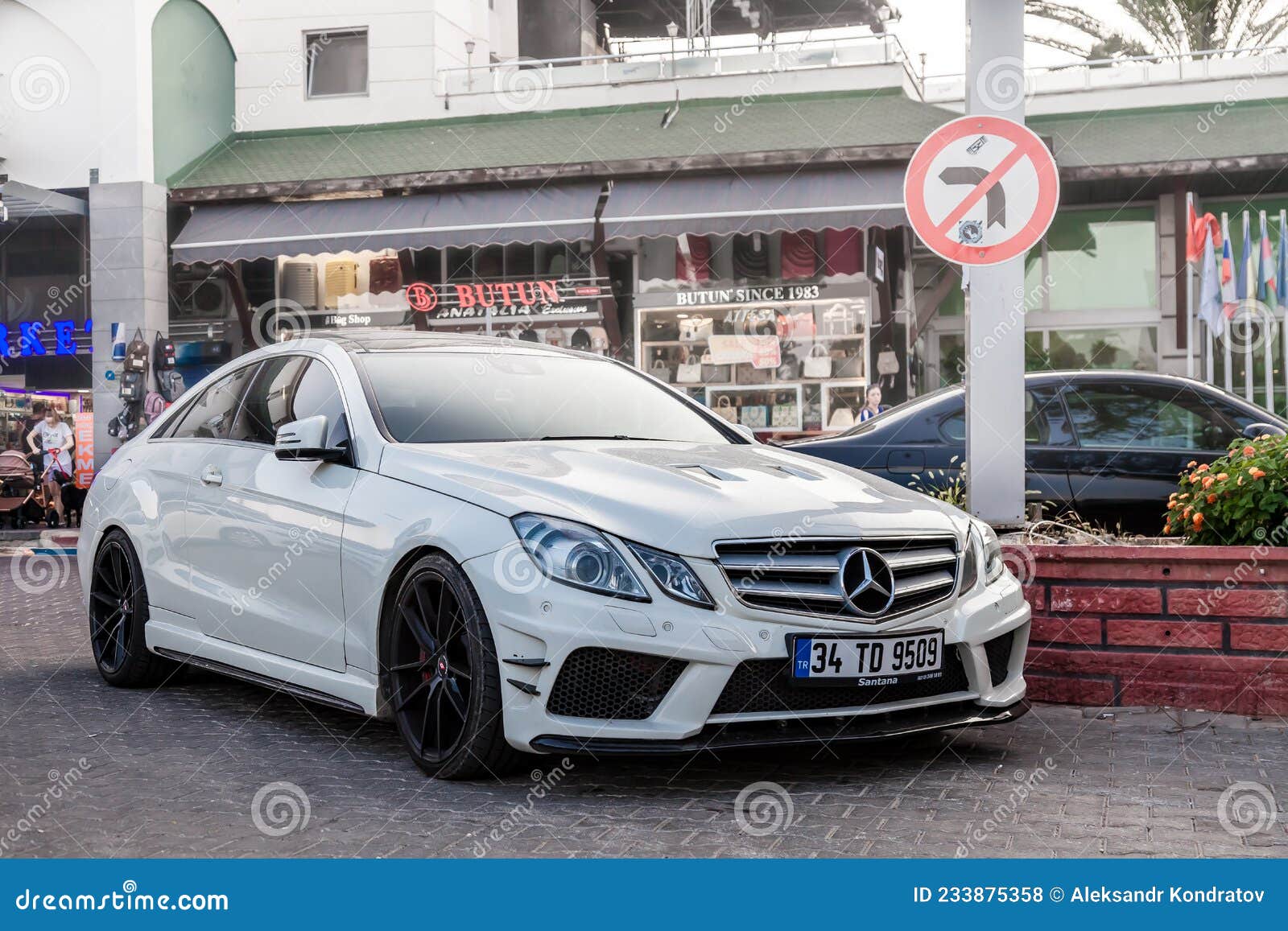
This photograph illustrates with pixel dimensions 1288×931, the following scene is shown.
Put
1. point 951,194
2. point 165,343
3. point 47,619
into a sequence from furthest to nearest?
point 165,343
point 47,619
point 951,194

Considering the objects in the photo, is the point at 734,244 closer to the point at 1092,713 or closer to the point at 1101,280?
the point at 1101,280

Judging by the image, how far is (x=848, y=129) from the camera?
19.3 metres

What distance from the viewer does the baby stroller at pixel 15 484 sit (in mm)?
19594

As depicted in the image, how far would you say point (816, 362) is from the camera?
1964 centimetres

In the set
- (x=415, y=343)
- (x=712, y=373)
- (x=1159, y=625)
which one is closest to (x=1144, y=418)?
(x=1159, y=625)

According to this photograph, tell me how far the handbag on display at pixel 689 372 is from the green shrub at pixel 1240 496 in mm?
13637

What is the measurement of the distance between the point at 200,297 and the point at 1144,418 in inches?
681

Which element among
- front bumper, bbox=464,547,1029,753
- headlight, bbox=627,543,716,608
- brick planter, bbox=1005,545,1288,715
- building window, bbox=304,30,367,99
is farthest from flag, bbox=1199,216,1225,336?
headlight, bbox=627,543,716,608

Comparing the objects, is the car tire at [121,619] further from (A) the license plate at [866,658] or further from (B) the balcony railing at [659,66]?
(B) the balcony railing at [659,66]

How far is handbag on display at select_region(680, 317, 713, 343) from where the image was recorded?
66.0ft

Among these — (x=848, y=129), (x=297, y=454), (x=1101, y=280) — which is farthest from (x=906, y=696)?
(x=1101, y=280)

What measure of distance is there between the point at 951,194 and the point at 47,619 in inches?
262

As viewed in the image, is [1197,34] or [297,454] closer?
[297,454]

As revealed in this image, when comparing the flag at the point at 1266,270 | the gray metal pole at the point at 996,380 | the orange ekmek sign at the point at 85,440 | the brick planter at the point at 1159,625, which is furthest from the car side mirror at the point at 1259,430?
the orange ekmek sign at the point at 85,440
